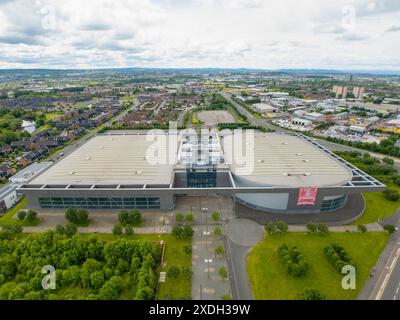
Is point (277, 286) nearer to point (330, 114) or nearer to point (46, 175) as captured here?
point (46, 175)

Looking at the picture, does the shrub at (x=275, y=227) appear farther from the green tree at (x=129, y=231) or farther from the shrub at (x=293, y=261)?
the green tree at (x=129, y=231)

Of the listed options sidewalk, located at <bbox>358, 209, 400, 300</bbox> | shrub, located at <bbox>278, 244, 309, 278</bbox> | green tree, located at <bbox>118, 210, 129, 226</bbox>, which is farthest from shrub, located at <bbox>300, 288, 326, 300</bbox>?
green tree, located at <bbox>118, 210, 129, 226</bbox>

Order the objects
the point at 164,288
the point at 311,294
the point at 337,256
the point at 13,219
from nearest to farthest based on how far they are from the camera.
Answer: the point at 311,294 → the point at 164,288 → the point at 337,256 → the point at 13,219

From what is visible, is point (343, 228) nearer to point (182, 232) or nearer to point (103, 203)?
point (182, 232)

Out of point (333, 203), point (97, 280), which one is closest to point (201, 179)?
point (333, 203)

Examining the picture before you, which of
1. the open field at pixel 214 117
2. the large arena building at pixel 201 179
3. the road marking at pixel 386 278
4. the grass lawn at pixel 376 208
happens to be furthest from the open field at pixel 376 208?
the open field at pixel 214 117

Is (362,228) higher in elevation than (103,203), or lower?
lower
